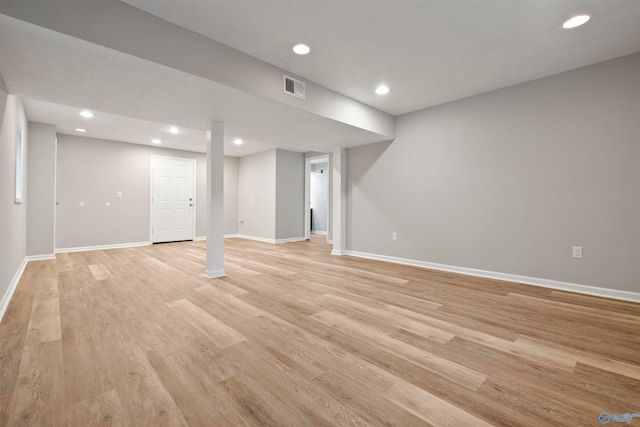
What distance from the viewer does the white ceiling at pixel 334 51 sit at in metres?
2.11

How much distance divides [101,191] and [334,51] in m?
6.11

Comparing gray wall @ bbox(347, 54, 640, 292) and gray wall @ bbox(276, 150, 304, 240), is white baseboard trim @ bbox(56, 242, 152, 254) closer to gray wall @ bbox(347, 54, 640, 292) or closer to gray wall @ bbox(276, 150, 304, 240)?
gray wall @ bbox(276, 150, 304, 240)

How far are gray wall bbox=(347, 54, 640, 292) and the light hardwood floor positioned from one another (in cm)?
53

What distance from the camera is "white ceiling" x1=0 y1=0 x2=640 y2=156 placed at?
2113 millimetres

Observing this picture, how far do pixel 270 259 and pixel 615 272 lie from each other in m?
4.52

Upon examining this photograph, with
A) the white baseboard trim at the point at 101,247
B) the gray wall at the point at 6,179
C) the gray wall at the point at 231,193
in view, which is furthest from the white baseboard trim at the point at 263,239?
the gray wall at the point at 6,179

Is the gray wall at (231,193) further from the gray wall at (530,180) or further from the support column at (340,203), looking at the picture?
the gray wall at (530,180)

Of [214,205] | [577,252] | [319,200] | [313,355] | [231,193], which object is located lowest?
[313,355]

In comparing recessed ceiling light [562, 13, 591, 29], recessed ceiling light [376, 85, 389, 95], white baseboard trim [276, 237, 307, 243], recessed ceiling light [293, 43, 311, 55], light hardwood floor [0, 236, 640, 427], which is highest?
recessed ceiling light [562, 13, 591, 29]

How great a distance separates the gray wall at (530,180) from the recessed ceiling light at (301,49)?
242cm

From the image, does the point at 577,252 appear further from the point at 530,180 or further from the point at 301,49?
the point at 301,49

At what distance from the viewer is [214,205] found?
3.70 metres

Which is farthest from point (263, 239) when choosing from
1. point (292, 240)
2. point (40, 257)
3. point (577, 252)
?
point (577, 252)

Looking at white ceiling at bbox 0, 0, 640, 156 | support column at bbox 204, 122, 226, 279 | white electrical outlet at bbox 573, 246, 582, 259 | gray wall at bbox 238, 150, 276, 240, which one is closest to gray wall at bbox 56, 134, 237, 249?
gray wall at bbox 238, 150, 276, 240
